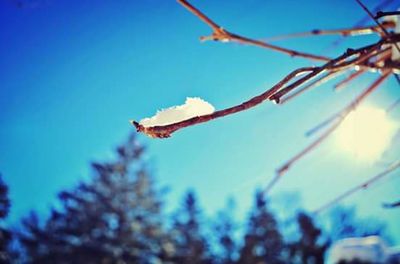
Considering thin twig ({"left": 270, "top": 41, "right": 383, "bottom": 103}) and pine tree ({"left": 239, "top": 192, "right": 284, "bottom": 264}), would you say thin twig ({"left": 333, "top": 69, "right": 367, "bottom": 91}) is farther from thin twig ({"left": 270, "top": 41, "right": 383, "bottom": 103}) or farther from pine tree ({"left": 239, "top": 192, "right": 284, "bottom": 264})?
pine tree ({"left": 239, "top": 192, "right": 284, "bottom": 264})

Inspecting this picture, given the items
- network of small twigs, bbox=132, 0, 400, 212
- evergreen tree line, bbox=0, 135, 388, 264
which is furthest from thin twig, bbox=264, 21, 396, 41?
evergreen tree line, bbox=0, 135, 388, 264

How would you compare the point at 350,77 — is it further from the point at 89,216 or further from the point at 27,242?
the point at 27,242

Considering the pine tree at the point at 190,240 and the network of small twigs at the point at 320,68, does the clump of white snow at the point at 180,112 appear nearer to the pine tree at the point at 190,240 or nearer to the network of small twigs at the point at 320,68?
the network of small twigs at the point at 320,68

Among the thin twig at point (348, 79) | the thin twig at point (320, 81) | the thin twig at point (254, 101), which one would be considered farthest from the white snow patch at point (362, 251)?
the thin twig at point (254, 101)

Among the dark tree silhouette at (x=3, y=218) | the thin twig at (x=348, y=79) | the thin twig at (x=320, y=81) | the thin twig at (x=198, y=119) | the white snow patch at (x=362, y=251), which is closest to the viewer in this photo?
the thin twig at (x=198, y=119)

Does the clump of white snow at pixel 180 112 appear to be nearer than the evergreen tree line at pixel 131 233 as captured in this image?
Yes

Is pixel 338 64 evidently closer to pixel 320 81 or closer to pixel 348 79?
pixel 320 81

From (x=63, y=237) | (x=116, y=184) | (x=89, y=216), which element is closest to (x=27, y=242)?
(x=63, y=237)

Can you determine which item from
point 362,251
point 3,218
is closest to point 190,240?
point 3,218
